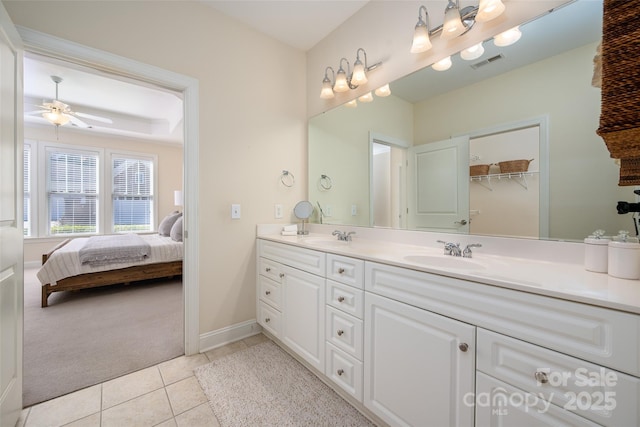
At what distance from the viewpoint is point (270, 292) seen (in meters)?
2.03

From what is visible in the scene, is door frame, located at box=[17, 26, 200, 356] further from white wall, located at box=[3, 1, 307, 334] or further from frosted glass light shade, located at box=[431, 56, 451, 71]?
frosted glass light shade, located at box=[431, 56, 451, 71]

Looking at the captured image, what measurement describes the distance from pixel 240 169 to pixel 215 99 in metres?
0.57

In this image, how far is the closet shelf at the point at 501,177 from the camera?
1.30 metres

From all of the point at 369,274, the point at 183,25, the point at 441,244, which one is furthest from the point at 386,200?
the point at 183,25

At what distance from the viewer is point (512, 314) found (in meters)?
0.81

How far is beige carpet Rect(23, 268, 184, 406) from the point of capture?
1678 mm

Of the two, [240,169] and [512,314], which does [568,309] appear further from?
[240,169]

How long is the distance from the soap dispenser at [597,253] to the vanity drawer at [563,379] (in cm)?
49

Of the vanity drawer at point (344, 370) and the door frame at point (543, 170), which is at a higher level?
the door frame at point (543, 170)

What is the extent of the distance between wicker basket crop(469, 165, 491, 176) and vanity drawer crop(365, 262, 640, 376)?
0.79 metres

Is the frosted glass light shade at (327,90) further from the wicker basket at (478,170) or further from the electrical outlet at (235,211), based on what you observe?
the wicker basket at (478,170)

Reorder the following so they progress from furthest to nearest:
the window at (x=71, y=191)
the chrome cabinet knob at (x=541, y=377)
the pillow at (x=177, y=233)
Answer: the window at (x=71, y=191)
the pillow at (x=177, y=233)
the chrome cabinet knob at (x=541, y=377)

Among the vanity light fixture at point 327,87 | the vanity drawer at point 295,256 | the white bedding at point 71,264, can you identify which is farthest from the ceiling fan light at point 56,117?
the vanity light fixture at point 327,87

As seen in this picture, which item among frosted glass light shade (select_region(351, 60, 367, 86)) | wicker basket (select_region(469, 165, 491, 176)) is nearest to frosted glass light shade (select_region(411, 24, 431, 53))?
frosted glass light shade (select_region(351, 60, 367, 86))
